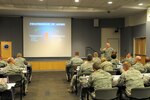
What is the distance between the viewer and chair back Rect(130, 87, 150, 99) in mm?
4094

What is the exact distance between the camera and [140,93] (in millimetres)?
4129

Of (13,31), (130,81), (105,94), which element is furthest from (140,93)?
(13,31)

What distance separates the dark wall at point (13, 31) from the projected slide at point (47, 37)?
39 centimetres

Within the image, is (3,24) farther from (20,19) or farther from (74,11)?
(74,11)

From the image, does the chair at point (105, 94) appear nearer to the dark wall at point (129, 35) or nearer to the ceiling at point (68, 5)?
the ceiling at point (68, 5)

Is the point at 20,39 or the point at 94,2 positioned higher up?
the point at 94,2

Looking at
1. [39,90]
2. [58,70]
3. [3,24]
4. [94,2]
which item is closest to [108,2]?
[94,2]

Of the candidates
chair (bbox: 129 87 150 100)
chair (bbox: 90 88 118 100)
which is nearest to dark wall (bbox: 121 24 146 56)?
chair (bbox: 129 87 150 100)

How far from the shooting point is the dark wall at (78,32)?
41.6ft

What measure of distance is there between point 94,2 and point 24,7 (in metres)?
3.28

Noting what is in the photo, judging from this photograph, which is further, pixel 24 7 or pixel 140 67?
pixel 24 7

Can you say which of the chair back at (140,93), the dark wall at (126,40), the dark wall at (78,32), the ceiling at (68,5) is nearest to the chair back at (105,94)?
the chair back at (140,93)

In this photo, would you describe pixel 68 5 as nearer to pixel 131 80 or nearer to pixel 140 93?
pixel 131 80

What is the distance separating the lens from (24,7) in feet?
32.2
